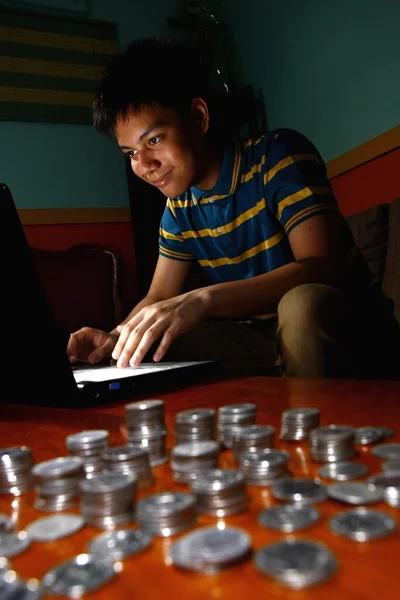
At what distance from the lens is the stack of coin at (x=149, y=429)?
1.73 feet

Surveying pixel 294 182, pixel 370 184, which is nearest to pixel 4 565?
pixel 294 182

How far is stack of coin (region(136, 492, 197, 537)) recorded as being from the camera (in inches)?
13.4

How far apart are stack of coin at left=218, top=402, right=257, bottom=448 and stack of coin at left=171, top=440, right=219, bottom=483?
0.27 feet

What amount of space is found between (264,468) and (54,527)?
15 centimetres

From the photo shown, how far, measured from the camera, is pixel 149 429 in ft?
1.88

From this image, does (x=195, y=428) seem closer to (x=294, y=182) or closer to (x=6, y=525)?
(x=6, y=525)

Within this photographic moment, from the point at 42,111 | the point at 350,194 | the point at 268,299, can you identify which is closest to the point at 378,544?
the point at 268,299

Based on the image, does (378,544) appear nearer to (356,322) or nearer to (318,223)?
(356,322)

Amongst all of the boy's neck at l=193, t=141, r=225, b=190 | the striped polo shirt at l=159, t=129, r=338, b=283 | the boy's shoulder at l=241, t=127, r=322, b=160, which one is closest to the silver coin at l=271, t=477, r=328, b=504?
the striped polo shirt at l=159, t=129, r=338, b=283

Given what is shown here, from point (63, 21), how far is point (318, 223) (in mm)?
2890

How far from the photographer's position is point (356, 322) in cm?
123

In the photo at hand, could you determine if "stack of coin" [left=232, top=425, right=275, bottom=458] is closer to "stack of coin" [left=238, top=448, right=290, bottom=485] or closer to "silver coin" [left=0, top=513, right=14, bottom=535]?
"stack of coin" [left=238, top=448, right=290, bottom=485]

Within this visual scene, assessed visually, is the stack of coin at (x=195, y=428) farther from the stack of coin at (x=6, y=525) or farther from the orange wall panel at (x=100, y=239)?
the orange wall panel at (x=100, y=239)

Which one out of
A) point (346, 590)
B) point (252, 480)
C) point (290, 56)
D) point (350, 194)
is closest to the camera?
point (346, 590)
